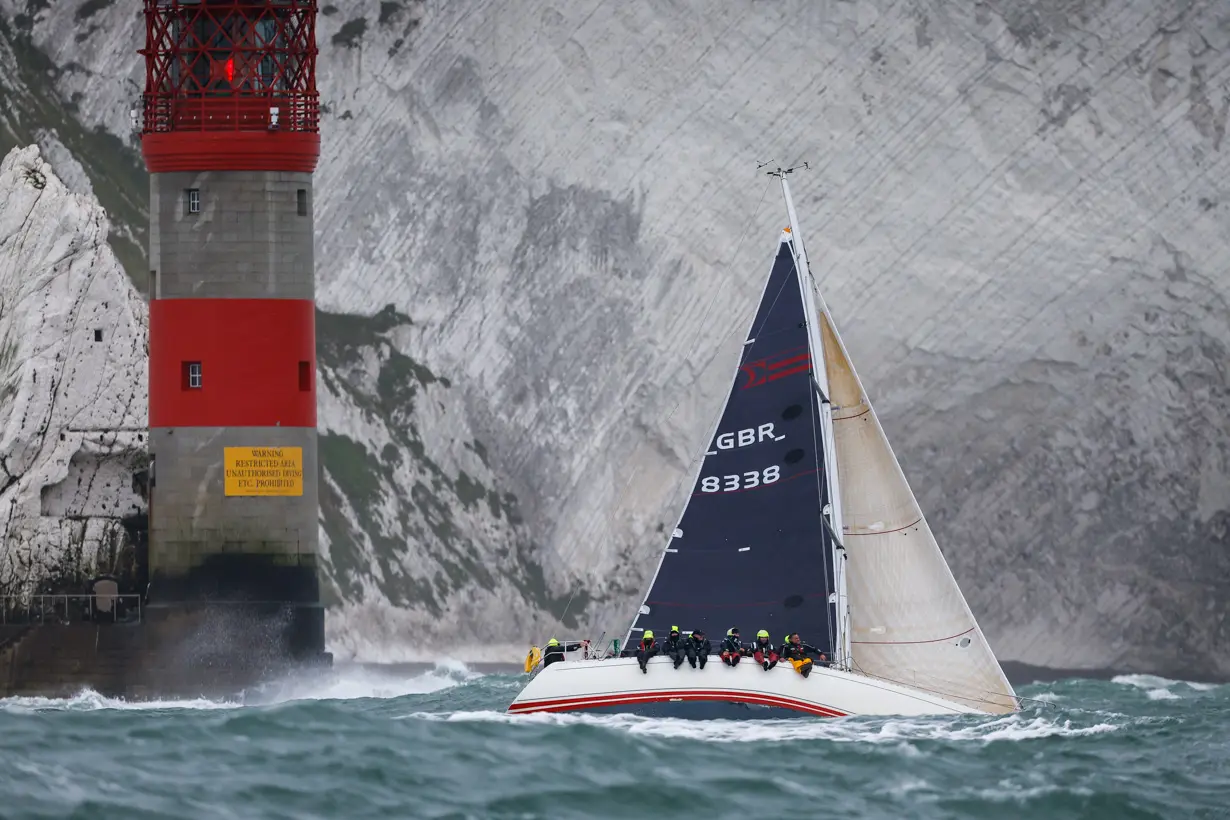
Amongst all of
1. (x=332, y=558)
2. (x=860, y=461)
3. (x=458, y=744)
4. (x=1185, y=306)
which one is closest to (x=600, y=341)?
(x=332, y=558)

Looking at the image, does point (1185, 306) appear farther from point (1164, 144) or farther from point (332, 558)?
point (332, 558)

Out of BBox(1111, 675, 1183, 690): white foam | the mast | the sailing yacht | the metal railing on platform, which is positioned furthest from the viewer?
BBox(1111, 675, 1183, 690): white foam

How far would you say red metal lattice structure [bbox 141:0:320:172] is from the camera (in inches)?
1855

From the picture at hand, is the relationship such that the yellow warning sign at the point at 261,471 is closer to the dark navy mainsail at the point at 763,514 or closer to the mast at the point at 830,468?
the dark navy mainsail at the point at 763,514

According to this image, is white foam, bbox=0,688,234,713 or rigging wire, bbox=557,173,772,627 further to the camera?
rigging wire, bbox=557,173,772,627

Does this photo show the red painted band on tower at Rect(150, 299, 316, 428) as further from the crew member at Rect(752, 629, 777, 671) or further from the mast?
the crew member at Rect(752, 629, 777, 671)

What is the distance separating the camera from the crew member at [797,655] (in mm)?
38688

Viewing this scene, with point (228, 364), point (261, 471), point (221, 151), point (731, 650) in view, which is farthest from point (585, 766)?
point (221, 151)

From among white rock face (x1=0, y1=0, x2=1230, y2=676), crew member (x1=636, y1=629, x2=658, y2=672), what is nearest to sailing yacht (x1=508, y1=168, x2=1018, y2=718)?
crew member (x1=636, y1=629, x2=658, y2=672)

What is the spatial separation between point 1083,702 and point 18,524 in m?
20.6

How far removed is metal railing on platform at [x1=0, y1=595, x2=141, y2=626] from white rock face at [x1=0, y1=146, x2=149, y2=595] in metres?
0.31

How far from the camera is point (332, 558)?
6338 cm

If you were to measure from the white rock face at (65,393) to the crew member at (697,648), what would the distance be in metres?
13.7

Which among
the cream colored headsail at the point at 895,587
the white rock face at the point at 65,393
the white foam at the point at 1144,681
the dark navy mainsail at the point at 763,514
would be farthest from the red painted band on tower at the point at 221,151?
the white foam at the point at 1144,681
